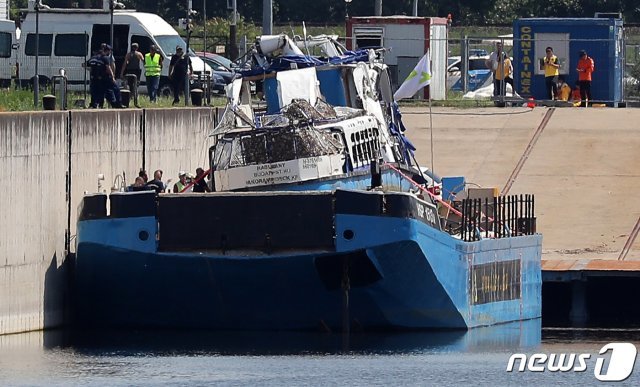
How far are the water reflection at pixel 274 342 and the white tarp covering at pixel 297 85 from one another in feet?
13.6

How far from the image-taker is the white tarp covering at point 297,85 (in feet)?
111

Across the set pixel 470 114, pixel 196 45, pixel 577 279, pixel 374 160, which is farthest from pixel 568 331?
pixel 196 45

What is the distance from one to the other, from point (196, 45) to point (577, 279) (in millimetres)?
30478

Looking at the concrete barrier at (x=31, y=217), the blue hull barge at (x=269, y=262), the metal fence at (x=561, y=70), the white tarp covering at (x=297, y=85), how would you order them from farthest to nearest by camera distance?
1. the metal fence at (x=561, y=70)
2. the white tarp covering at (x=297, y=85)
3. the concrete barrier at (x=31, y=217)
4. the blue hull barge at (x=269, y=262)

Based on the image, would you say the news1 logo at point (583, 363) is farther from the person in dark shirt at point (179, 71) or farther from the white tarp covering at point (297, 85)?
the person in dark shirt at point (179, 71)

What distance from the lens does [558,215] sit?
41781 millimetres

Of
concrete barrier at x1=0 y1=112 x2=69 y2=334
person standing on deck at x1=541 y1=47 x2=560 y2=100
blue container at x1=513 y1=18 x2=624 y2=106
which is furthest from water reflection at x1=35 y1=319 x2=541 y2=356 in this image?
blue container at x1=513 y1=18 x2=624 y2=106

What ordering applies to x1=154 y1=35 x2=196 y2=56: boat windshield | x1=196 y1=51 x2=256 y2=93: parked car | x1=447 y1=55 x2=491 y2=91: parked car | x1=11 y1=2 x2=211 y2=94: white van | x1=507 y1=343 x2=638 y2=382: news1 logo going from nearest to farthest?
x1=507 y1=343 x2=638 y2=382: news1 logo, x1=11 y1=2 x2=211 y2=94: white van, x1=154 y1=35 x2=196 y2=56: boat windshield, x1=196 y1=51 x2=256 y2=93: parked car, x1=447 y1=55 x2=491 y2=91: parked car

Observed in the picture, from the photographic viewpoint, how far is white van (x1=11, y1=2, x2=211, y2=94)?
50.6 metres

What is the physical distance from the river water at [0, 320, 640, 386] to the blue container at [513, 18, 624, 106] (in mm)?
18359

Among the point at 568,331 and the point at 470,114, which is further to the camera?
the point at 470,114

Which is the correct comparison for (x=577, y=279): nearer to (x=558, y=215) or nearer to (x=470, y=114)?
(x=558, y=215)

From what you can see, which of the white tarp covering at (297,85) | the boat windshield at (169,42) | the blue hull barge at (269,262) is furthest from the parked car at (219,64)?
the blue hull barge at (269,262)

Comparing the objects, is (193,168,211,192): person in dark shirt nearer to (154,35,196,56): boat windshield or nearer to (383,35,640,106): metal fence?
(154,35,196,56): boat windshield
